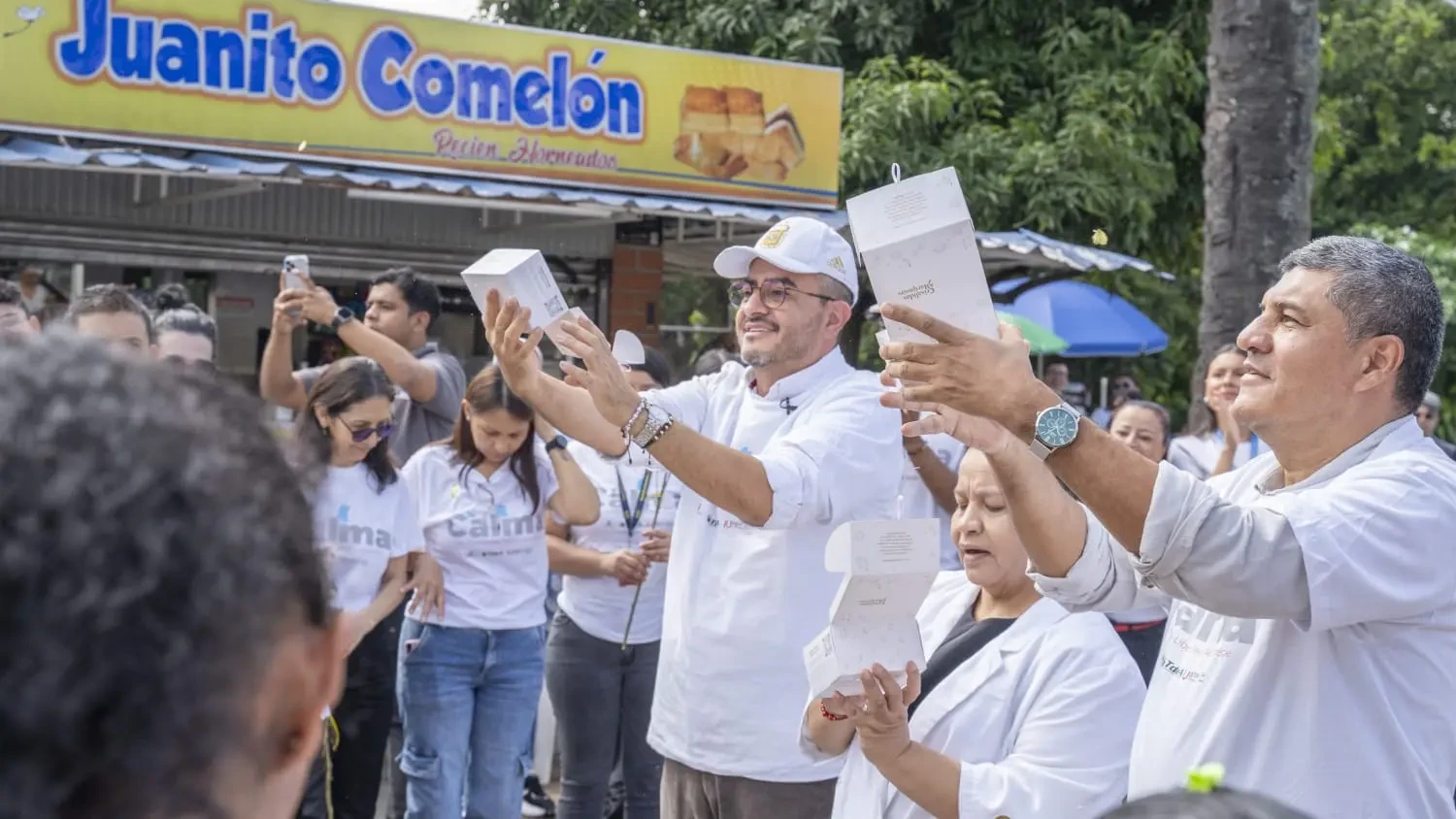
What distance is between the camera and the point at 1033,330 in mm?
12242

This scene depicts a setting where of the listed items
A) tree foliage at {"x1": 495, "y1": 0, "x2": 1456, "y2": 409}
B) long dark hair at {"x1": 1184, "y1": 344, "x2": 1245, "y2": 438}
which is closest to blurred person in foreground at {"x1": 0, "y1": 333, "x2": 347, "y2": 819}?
long dark hair at {"x1": 1184, "y1": 344, "x2": 1245, "y2": 438}

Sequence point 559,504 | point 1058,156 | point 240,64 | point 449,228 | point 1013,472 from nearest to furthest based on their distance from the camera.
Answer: point 1013,472 < point 559,504 < point 240,64 < point 449,228 < point 1058,156

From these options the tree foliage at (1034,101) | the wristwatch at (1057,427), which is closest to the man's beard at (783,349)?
the wristwatch at (1057,427)

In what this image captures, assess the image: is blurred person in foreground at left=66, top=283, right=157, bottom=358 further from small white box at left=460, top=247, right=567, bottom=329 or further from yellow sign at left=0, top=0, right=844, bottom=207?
yellow sign at left=0, top=0, right=844, bottom=207

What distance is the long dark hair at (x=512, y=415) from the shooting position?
230 inches

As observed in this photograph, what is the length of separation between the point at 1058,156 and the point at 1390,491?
1250 centimetres

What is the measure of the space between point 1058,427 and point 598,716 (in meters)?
3.66

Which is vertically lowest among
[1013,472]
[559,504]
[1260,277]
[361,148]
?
[559,504]

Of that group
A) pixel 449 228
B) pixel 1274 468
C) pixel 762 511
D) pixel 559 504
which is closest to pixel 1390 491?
pixel 1274 468

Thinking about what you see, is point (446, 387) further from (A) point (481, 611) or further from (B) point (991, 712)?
(B) point (991, 712)

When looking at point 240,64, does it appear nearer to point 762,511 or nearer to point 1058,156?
point 762,511

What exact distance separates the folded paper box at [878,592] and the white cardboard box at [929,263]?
597mm

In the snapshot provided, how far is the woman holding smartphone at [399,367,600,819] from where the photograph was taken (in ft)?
18.6

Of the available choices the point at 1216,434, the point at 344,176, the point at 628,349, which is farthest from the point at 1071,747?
the point at 344,176
